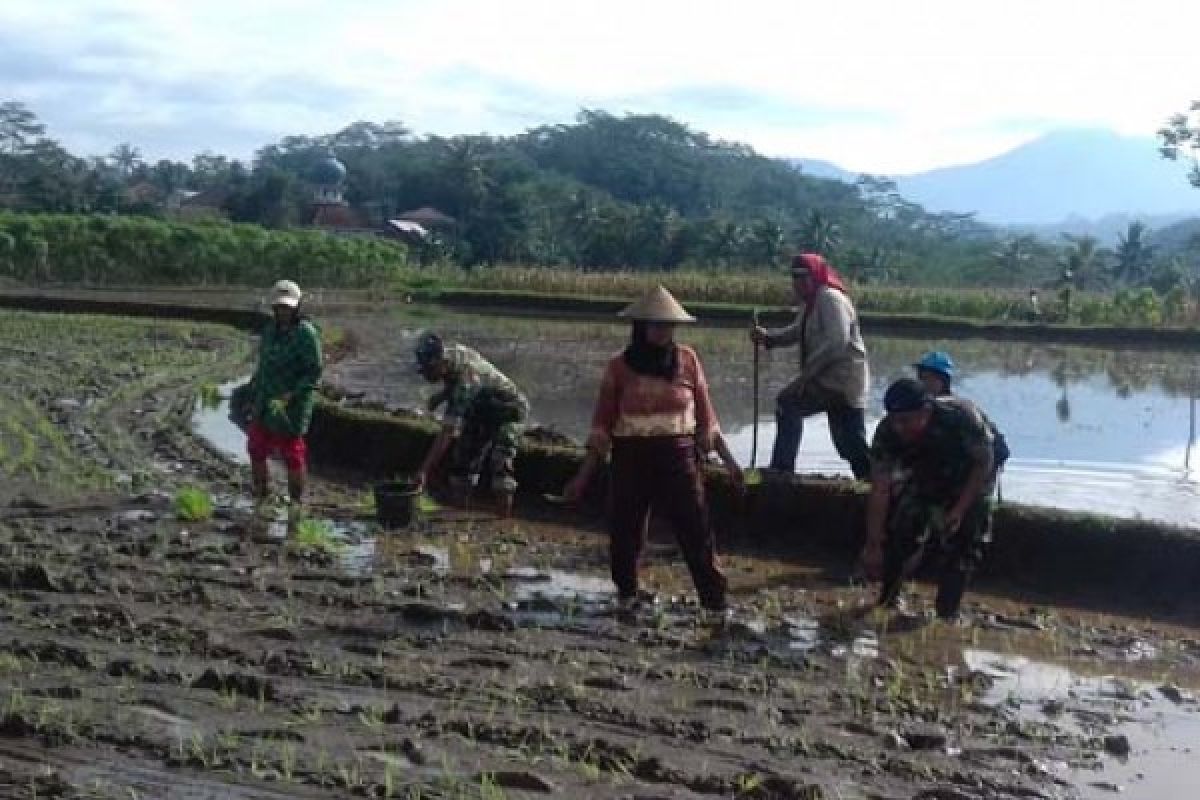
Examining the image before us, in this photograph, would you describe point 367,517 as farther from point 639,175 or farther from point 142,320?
point 639,175

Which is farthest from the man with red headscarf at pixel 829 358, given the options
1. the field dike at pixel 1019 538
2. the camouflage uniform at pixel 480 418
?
the camouflage uniform at pixel 480 418

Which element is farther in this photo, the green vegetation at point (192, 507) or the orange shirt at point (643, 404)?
the green vegetation at point (192, 507)

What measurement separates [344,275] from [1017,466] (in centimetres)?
3158

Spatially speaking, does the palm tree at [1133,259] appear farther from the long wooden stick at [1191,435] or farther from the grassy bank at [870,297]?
the long wooden stick at [1191,435]

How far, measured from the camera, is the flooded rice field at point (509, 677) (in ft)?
15.0

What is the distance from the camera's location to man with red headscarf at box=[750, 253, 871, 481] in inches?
346

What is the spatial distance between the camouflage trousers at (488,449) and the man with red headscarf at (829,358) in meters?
1.71

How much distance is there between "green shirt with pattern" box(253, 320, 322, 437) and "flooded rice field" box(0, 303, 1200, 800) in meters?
0.59

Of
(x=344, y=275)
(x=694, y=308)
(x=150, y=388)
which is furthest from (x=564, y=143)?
(x=150, y=388)

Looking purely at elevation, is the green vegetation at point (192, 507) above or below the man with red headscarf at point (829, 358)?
below

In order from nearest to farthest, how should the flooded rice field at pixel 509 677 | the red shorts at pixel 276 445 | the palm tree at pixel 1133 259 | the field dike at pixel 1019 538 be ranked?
the flooded rice field at pixel 509 677, the field dike at pixel 1019 538, the red shorts at pixel 276 445, the palm tree at pixel 1133 259

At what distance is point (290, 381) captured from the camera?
9148 millimetres

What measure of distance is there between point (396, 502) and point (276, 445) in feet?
3.07

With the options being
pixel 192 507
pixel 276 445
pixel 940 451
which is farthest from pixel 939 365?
pixel 192 507
